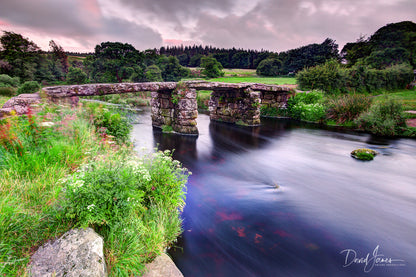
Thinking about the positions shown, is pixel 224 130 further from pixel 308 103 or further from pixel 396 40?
pixel 396 40

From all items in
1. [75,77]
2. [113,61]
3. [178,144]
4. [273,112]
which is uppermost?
[113,61]

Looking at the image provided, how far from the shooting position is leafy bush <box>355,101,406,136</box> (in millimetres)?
11836

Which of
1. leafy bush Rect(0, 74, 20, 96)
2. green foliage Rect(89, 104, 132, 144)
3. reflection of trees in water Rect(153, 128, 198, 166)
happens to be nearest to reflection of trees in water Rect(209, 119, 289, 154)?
reflection of trees in water Rect(153, 128, 198, 166)

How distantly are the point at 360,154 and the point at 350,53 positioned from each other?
3800 centimetres

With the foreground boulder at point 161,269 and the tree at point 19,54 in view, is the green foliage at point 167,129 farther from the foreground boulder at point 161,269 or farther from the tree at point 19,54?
the tree at point 19,54

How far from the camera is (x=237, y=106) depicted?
16.2m

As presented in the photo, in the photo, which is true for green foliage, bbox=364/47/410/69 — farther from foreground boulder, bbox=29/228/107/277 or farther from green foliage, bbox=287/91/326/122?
foreground boulder, bbox=29/228/107/277

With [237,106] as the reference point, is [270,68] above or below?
above

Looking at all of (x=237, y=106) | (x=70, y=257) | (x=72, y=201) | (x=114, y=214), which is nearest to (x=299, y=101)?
(x=237, y=106)

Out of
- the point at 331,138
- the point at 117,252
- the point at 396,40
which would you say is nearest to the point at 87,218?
the point at 117,252

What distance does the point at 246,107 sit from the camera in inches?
611

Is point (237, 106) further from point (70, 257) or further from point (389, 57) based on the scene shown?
point (389, 57)
